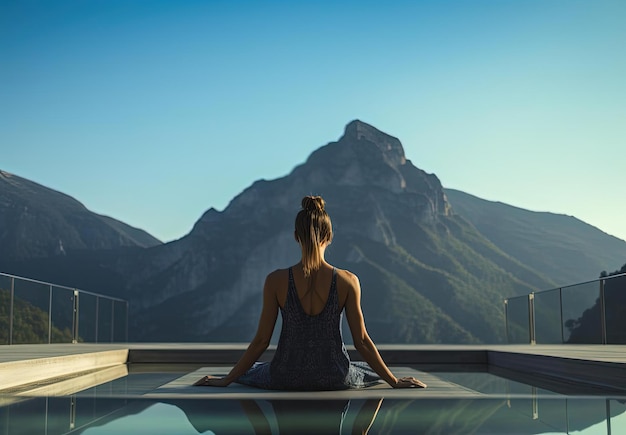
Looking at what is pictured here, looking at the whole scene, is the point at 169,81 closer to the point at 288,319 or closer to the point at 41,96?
the point at 41,96

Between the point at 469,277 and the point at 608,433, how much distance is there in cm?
6020

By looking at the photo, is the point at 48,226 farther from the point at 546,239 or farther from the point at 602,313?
the point at 602,313

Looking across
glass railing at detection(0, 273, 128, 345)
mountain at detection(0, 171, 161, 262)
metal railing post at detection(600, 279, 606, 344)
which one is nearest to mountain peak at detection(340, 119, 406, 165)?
mountain at detection(0, 171, 161, 262)

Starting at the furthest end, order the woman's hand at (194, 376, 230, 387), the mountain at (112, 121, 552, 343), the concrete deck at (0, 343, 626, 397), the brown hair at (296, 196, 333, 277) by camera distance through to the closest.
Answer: the mountain at (112, 121, 552, 343)
the concrete deck at (0, 343, 626, 397)
the woman's hand at (194, 376, 230, 387)
the brown hair at (296, 196, 333, 277)

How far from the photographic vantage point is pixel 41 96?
134 ft

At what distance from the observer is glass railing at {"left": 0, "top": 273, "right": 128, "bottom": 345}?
Result: 30.9ft

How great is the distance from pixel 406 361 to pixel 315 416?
5.54 meters

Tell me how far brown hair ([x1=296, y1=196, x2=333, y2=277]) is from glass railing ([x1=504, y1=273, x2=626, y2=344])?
7.56m

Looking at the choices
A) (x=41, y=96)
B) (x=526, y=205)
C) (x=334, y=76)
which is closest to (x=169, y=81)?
(x=41, y=96)

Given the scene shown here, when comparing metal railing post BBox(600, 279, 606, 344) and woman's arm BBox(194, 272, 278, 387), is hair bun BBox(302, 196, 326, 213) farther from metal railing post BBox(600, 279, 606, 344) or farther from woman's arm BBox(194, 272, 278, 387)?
metal railing post BBox(600, 279, 606, 344)

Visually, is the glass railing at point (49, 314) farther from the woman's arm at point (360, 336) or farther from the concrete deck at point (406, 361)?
the woman's arm at point (360, 336)

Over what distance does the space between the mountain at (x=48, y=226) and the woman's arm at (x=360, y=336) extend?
60.7m

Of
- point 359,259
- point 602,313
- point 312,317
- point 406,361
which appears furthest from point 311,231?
point 359,259

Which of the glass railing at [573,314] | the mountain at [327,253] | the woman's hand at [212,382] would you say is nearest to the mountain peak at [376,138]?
the mountain at [327,253]
